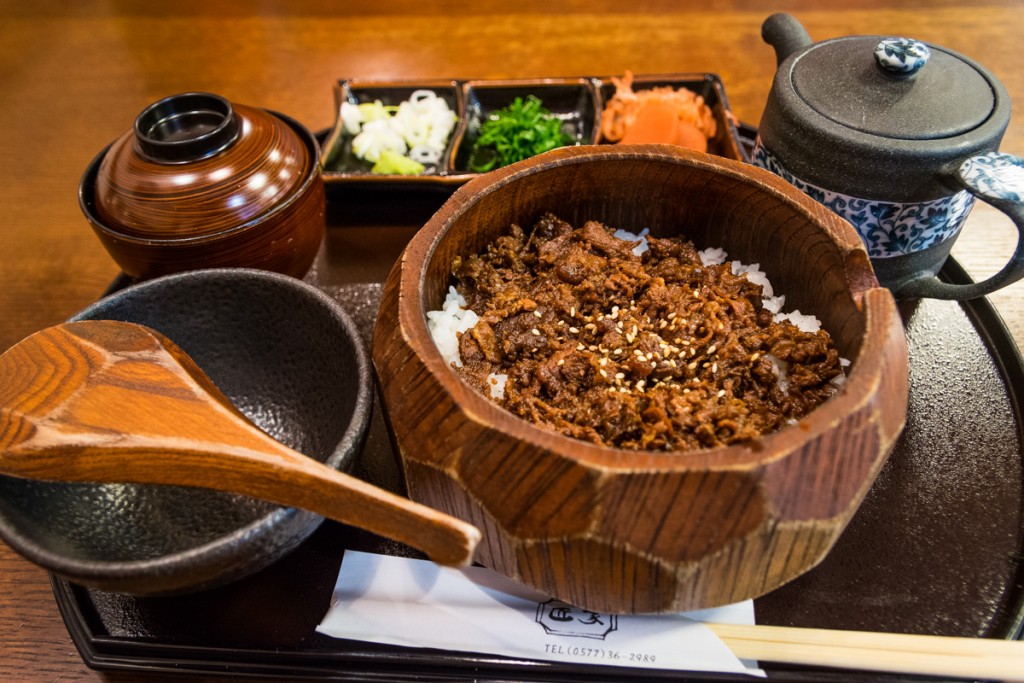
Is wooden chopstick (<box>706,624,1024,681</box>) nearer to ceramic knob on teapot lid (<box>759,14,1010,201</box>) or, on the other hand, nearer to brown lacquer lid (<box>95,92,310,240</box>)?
ceramic knob on teapot lid (<box>759,14,1010,201</box>)

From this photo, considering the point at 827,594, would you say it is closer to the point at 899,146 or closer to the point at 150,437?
the point at 899,146

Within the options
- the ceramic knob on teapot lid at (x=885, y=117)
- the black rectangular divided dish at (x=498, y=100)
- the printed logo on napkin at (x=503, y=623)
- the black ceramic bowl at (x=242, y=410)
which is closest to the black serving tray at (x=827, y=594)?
the printed logo on napkin at (x=503, y=623)

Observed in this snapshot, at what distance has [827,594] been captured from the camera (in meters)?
1.30

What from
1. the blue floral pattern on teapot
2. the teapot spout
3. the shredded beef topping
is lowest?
the shredded beef topping

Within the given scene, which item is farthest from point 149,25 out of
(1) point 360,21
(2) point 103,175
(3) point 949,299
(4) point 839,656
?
(4) point 839,656

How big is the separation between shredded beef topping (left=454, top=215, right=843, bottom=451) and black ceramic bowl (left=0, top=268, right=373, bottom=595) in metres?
0.31

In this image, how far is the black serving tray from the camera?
4.03ft

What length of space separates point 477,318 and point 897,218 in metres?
1.07

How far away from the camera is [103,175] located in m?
1.78

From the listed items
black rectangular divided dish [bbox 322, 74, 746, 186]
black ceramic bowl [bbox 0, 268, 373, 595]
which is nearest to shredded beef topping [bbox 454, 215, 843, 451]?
black ceramic bowl [bbox 0, 268, 373, 595]

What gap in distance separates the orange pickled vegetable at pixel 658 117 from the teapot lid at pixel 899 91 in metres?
0.72

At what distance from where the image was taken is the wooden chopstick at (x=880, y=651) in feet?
3.75

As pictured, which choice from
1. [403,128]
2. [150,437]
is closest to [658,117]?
[403,128]

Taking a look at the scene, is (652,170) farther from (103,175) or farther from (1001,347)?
(103,175)
